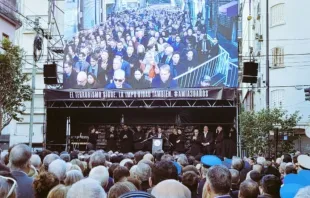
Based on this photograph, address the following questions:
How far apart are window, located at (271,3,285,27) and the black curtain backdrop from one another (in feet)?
32.5

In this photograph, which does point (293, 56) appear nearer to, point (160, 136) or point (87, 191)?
point (160, 136)

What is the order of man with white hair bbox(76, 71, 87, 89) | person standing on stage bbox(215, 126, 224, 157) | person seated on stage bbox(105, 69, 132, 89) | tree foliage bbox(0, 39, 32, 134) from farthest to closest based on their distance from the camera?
tree foliage bbox(0, 39, 32, 134)
man with white hair bbox(76, 71, 87, 89)
person seated on stage bbox(105, 69, 132, 89)
person standing on stage bbox(215, 126, 224, 157)

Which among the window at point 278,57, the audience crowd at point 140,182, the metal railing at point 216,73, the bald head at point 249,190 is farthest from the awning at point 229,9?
the bald head at point 249,190

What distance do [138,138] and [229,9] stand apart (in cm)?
690

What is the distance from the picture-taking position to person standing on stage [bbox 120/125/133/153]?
24.6 meters

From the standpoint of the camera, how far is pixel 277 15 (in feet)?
109

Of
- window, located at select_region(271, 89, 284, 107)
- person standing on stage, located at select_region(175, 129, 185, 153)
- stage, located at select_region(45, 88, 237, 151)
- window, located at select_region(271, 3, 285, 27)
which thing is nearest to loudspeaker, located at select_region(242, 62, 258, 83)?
stage, located at select_region(45, 88, 237, 151)

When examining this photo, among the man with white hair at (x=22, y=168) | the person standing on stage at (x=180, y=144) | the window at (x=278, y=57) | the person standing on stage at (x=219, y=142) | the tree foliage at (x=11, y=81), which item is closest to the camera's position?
the man with white hair at (x=22, y=168)

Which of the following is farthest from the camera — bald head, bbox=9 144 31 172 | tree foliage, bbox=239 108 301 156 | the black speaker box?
tree foliage, bbox=239 108 301 156

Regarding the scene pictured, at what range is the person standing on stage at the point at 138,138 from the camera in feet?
80.2

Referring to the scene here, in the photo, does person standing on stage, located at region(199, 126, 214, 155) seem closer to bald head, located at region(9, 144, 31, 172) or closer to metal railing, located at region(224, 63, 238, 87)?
metal railing, located at region(224, 63, 238, 87)

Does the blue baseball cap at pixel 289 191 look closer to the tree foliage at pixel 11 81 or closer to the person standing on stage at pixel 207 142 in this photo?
the person standing on stage at pixel 207 142

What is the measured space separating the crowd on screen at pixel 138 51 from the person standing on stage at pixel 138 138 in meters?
2.64

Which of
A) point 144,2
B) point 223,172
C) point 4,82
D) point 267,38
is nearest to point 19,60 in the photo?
point 4,82
